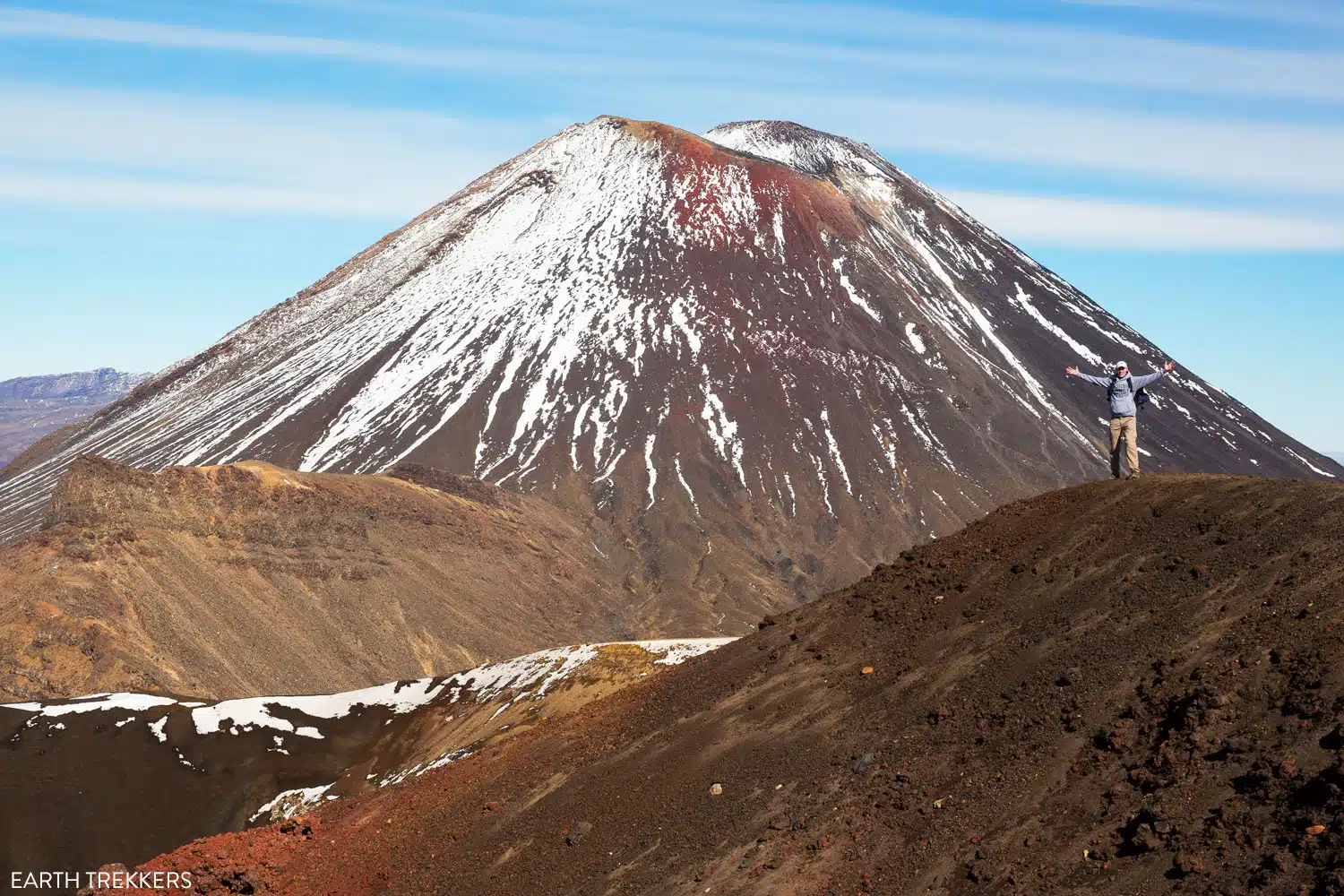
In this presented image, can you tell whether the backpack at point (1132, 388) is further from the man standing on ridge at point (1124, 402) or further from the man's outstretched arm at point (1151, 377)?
the man's outstretched arm at point (1151, 377)

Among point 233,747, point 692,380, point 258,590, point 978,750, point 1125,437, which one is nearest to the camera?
point 978,750

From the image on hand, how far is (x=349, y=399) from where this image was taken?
156375 millimetres

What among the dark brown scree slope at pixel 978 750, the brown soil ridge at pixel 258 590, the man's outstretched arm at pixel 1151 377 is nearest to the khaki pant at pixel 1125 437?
the dark brown scree slope at pixel 978 750

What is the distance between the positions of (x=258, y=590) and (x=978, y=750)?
211 ft

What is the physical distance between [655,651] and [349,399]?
4715 inches

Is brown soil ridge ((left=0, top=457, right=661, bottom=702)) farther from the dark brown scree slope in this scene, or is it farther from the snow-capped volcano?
the dark brown scree slope

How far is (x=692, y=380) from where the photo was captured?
6235 inches

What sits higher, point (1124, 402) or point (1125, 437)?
point (1124, 402)

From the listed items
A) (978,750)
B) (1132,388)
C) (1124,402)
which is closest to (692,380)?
(1132,388)

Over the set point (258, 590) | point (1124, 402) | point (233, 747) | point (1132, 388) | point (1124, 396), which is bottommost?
point (233, 747)

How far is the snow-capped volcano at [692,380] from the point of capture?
14200 cm

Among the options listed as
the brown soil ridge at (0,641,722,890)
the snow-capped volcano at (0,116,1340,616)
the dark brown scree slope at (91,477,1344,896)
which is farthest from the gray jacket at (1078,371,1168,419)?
the snow-capped volcano at (0,116,1340,616)

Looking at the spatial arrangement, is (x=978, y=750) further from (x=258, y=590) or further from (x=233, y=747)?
(x=258, y=590)

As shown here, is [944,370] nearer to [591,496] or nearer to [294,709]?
[591,496]
